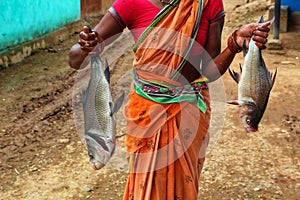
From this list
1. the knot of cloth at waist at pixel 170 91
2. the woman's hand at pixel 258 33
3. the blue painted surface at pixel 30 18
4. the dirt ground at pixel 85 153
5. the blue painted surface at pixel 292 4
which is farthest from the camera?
the blue painted surface at pixel 292 4

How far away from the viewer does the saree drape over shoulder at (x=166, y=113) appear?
83.1 inches

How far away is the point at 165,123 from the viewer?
219 cm

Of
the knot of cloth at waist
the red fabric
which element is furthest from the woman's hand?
the knot of cloth at waist

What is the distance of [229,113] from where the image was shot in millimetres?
5410

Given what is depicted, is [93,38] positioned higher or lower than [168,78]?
A: higher

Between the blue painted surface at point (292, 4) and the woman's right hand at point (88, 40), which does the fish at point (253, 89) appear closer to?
the woman's right hand at point (88, 40)

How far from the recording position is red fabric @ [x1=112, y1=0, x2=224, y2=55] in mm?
2150

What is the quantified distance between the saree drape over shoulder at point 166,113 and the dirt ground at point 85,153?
1617 millimetres

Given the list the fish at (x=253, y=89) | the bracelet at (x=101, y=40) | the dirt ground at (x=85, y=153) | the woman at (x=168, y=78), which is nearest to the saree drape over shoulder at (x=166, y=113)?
the woman at (x=168, y=78)

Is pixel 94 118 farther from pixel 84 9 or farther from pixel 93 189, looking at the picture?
pixel 84 9

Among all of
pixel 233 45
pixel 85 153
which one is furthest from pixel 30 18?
pixel 233 45

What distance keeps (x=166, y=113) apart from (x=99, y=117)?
1.13ft

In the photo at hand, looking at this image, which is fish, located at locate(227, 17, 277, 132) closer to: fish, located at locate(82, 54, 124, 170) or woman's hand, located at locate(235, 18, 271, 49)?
woman's hand, located at locate(235, 18, 271, 49)

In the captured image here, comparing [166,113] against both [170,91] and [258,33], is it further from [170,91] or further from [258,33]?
[258,33]
